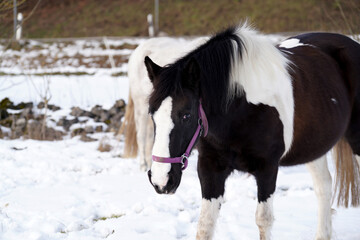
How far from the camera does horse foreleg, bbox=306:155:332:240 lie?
353 centimetres

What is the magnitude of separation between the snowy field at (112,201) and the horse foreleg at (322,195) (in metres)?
0.14

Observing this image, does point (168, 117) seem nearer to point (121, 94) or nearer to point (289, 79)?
point (289, 79)

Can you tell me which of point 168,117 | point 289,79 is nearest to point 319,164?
point 289,79

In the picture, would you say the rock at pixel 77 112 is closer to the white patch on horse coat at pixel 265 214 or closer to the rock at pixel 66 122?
the rock at pixel 66 122

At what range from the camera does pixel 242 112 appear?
2.67 meters

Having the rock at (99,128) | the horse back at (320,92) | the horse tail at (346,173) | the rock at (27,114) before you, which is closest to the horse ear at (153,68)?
the horse back at (320,92)

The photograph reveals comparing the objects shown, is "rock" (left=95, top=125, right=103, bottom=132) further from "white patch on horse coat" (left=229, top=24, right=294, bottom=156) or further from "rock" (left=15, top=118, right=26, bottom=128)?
"white patch on horse coat" (left=229, top=24, right=294, bottom=156)

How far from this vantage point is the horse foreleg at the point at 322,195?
3.53 meters

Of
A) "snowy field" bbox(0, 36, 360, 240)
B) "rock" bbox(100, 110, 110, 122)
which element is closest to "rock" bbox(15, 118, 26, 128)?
"snowy field" bbox(0, 36, 360, 240)

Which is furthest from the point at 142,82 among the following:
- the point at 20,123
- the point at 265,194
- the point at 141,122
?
the point at 265,194

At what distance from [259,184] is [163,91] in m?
0.89

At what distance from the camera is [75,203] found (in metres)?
4.30

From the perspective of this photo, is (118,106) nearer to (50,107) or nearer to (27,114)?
(50,107)

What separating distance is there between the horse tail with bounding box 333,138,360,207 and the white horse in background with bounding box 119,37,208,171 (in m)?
2.60
